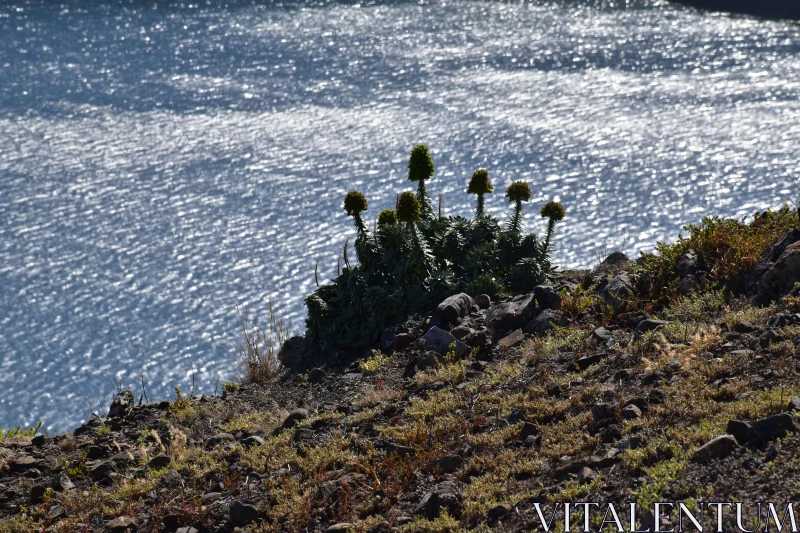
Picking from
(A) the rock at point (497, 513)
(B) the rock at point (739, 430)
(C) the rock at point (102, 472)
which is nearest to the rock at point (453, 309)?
(C) the rock at point (102, 472)

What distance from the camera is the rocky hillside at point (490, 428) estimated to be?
450 cm

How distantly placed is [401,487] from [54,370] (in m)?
11.1

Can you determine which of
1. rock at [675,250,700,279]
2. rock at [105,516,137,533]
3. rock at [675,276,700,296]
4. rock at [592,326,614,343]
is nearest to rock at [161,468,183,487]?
rock at [105,516,137,533]

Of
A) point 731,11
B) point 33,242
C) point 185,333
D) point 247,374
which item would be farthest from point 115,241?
point 731,11

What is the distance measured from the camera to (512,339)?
7.10 meters

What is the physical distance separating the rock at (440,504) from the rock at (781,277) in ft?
10.2

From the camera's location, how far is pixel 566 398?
5.67 m

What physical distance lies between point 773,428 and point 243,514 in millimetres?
2919

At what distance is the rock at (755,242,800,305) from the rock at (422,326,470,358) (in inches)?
88.3

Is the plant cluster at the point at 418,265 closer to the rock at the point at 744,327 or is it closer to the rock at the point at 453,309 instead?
the rock at the point at 453,309

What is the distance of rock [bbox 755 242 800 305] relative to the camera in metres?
6.38

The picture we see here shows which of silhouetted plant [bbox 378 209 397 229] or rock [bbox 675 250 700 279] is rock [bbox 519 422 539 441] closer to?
rock [bbox 675 250 700 279]

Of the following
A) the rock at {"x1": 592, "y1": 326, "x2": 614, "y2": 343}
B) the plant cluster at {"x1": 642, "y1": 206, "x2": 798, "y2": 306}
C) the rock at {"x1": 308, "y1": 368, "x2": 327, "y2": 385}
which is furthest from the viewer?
the rock at {"x1": 308, "y1": 368, "x2": 327, "y2": 385}

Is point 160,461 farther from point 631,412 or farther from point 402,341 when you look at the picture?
point 631,412
